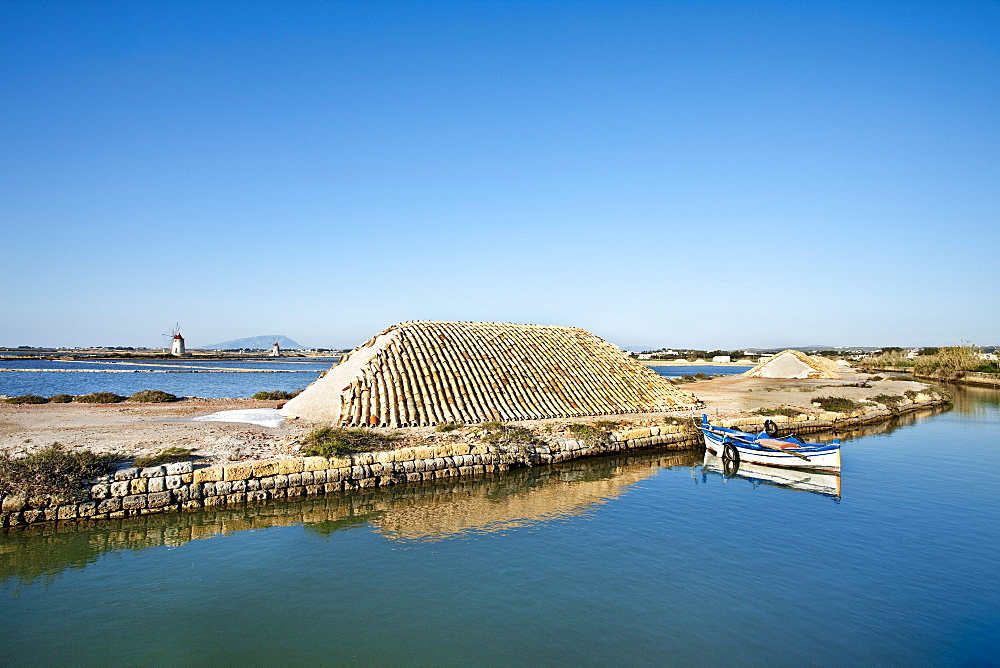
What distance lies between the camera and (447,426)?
1527 cm

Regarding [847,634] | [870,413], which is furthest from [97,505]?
[870,413]

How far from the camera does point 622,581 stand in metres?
7.50

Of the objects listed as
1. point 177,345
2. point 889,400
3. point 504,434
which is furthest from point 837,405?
point 177,345

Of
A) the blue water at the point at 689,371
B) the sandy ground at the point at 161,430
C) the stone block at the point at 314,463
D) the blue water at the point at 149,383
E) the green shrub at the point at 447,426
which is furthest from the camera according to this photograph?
the blue water at the point at 689,371

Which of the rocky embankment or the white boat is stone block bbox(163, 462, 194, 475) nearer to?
the rocky embankment

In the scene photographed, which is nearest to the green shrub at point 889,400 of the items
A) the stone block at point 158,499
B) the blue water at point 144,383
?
the stone block at point 158,499

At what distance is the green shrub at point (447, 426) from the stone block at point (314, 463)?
13.4 ft

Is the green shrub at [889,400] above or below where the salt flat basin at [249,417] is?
below

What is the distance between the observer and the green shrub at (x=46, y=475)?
911 centimetres

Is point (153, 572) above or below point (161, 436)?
below

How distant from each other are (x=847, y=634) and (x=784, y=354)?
50.0 meters

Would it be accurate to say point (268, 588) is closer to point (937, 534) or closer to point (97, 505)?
point (97, 505)

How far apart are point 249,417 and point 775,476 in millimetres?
14094

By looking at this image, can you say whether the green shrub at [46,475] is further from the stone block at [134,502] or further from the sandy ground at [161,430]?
the sandy ground at [161,430]
